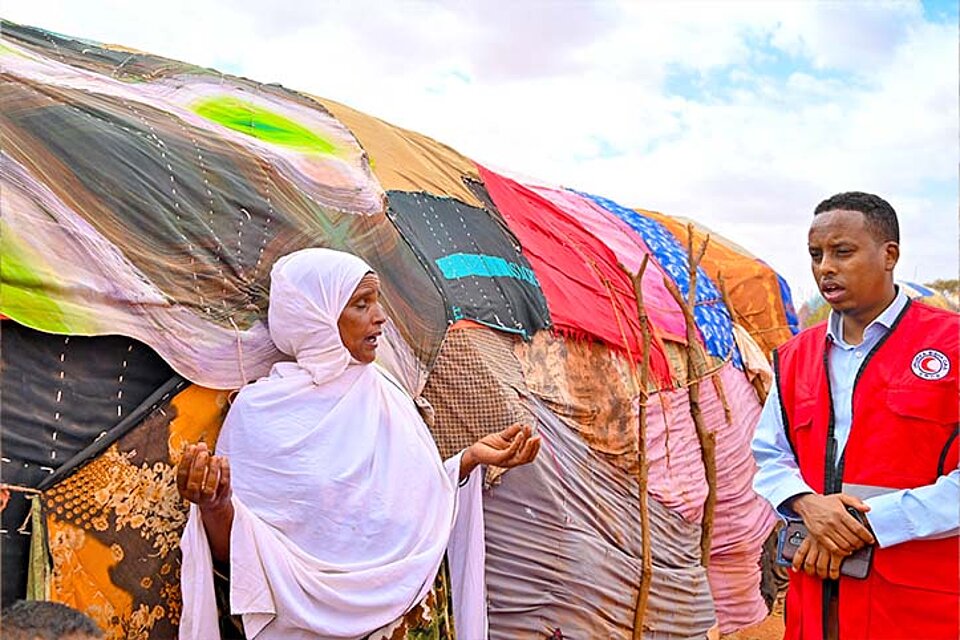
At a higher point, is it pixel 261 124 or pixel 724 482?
pixel 261 124

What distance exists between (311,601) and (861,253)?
6.13ft

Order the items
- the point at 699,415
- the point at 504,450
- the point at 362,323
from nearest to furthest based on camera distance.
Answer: the point at 362,323
the point at 504,450
the point at 699,415

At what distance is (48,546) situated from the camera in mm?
2742

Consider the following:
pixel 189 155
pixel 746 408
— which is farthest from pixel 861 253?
pixel 746 408

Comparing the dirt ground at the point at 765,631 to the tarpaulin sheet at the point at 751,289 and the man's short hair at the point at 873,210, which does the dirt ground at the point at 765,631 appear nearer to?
the tarpaulin sheet at the point at 751,289

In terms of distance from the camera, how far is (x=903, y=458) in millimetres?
2615

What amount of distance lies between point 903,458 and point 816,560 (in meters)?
0.35

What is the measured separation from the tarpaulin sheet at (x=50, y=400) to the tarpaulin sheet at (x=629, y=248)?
3.61 meters

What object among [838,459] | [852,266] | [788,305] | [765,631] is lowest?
[765,631]

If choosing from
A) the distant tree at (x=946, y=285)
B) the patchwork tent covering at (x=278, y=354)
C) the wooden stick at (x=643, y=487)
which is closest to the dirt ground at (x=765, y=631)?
the patchwork tent covering at (x=278, y=354)

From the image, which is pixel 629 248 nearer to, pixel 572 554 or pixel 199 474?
pixel 572 554

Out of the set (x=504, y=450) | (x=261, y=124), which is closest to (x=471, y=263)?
(x=261, y=124)

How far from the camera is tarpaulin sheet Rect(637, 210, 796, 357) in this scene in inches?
324

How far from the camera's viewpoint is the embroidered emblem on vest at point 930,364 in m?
2.59
